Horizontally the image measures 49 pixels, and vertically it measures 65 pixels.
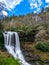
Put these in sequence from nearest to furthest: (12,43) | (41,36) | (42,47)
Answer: (42,47), (12,43), (41,36)

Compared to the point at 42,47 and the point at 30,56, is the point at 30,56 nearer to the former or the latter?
the point at 30,56

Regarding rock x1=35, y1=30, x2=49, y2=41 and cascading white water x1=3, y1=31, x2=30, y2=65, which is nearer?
cascading white water x1=3, y1=31, x2=30, y2=65

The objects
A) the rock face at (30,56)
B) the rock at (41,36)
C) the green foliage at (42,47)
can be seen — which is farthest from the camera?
the rock at (41,36)

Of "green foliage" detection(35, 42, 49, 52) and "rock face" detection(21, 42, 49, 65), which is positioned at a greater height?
"green foliage" detection(35, 42, 49, 52)

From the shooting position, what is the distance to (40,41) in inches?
1732

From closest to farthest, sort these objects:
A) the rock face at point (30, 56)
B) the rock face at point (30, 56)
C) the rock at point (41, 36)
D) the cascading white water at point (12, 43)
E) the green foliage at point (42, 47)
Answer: the rock face at point (30, 56) < the rock face at point (30, 56) < the cascading white water at point (12, 43) < the green foliage at point (42, 47) < the rock at point (41, 36)

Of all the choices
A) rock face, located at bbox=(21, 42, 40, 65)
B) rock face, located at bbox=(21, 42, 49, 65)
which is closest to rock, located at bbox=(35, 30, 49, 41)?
rock face, located at bbox=(21, 42, 49, 65)

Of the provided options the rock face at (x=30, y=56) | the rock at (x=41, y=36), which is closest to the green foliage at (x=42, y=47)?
the rock face at (x=30, y=56)

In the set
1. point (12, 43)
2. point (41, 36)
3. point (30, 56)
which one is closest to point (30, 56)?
point (30, 56)

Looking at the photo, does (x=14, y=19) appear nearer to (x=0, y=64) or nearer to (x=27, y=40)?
(x=27, y=40)

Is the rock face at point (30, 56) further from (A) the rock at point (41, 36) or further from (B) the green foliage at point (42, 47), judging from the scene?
(A) the rock at point (41, 36)

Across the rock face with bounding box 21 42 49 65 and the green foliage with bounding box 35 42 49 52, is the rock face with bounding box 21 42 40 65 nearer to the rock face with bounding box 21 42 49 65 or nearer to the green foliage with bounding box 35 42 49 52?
the rock face with bounding box 21 42 49 65

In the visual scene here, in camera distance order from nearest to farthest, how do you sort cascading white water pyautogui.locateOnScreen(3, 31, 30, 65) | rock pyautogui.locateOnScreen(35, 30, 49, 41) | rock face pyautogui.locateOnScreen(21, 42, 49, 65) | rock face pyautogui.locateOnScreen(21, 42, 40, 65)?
rock face pyautogui.locateOnScreen(21, 42, 49, 65) < rock face pyautogui.locateOnScreen(21, 42, 40, 65) < cascading white water pyautogui.locateOnScreen(3, 31, 30, 65) < rock pyautogui.locateOnScreen(35, 30, 49, 41)

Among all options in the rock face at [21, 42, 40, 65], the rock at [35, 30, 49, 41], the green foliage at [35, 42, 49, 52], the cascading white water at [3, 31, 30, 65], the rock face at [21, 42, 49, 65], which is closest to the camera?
the rock face at [21, 42, 49, 65]
